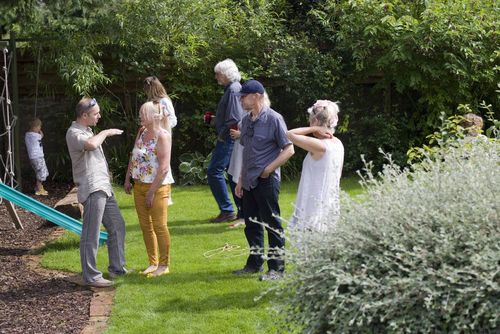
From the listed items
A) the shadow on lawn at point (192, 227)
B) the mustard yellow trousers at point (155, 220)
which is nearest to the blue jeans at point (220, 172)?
the shadow on lawn at point (192, 227)

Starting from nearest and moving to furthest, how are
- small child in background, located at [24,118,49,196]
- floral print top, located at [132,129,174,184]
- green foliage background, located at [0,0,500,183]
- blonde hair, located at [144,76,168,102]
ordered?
floral print top, located at [132,129,174,184], blonde hair, located at [144,76,168,102], small child in background, located at [24,118,49,196], green foliage background, located at [0,0,500,183]

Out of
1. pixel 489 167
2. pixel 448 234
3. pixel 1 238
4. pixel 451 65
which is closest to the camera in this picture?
pixel 448 234

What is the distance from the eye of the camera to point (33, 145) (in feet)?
40.9

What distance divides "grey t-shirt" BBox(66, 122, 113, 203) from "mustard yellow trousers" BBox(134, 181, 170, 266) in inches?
12.5

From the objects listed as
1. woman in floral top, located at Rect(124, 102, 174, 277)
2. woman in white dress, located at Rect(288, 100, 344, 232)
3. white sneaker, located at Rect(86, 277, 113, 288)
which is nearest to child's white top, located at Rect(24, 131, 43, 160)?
woman in floral top, located at Rect(124, 102, 174, 277)

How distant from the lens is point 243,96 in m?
6.82

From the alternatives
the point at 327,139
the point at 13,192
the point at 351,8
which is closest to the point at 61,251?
the point at 13,192

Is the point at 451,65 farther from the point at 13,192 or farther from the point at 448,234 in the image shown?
the point at 448,234

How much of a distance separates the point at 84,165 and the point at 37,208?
1.50 m

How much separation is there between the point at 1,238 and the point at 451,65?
7086mm

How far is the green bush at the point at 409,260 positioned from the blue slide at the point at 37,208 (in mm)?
4333

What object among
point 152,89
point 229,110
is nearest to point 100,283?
point 152,89

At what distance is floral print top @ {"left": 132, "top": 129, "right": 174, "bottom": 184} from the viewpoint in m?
7.05

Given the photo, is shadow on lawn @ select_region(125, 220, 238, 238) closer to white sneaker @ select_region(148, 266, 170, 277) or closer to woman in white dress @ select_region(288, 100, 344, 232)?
white sneaker @ select_region(148, 266, 170, 277)
